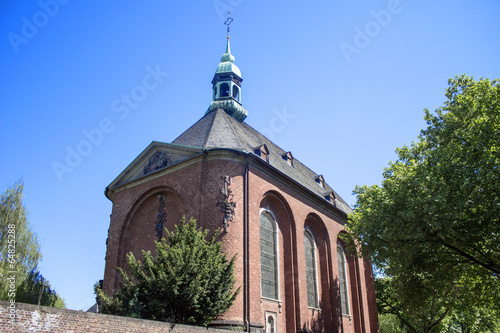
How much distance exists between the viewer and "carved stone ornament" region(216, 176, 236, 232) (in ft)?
56.7

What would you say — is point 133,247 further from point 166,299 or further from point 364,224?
point 364,224

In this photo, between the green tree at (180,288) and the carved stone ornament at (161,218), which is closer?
the green tree at (180,288)

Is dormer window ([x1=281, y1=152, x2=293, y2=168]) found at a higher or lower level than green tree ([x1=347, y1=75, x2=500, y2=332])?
higher

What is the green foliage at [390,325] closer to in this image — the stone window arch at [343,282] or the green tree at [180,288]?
the stone window arch at [343,282]

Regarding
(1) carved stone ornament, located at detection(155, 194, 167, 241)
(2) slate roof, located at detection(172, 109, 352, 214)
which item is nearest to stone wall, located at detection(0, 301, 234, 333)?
(1) carved stone ornament, located at detection(155, 194, 167, 241)

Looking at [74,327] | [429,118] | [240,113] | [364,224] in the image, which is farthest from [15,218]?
[429,118]

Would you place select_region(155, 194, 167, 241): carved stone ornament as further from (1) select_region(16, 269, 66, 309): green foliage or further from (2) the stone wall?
(1) select_region(16, 269, 66, 309): green foliage

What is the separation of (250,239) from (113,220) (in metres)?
Result: 8.95

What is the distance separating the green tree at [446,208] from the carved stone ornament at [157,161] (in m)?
10.3

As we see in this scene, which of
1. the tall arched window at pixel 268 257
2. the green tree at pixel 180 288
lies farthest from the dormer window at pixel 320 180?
the green tree at pixel 180 288

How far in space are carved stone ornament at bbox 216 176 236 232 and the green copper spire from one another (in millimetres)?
10793

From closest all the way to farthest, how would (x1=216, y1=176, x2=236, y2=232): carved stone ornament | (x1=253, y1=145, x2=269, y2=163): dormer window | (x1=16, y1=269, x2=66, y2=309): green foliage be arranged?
(x1=216, y1=176, x2=236, y2=232): carved stone ornament → (x1=253, y1=145, x2=269, y2=163): dormer window → (x1=16, y1=269, x2=66, y2=309): green foliage

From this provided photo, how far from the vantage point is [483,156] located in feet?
49.7

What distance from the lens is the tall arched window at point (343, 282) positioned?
25594 millimetres
